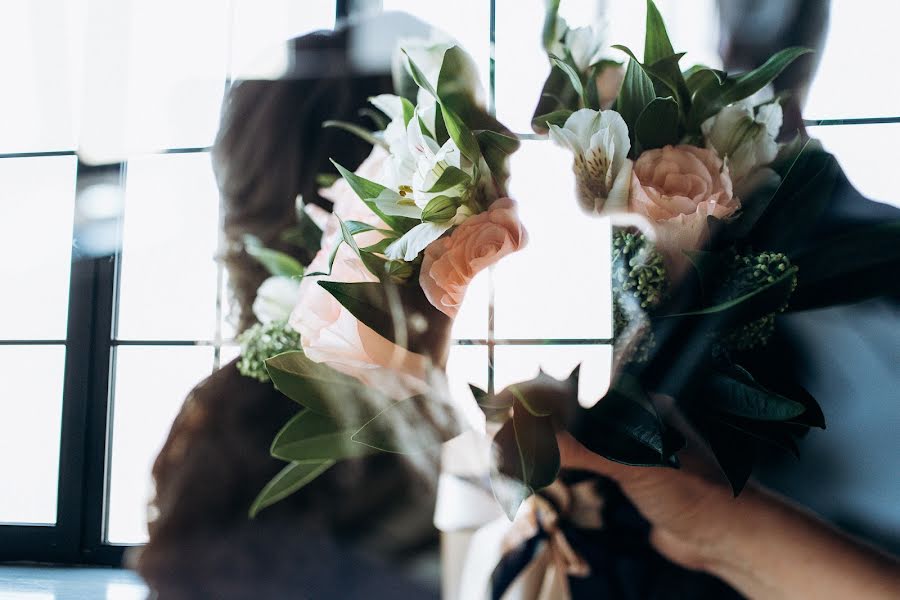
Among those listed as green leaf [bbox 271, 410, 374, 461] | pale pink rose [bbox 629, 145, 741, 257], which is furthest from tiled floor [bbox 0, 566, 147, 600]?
pale pink rose [bbox 629, 145, 741, 257]

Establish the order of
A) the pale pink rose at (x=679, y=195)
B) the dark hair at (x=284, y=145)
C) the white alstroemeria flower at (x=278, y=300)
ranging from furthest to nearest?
the dark hair at (x=284, y=145) → the white alstroemeria flower at (x=278, y=300) → the pale pink rose at (x=679, y=195)

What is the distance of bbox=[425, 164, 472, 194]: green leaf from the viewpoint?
253 millimetres

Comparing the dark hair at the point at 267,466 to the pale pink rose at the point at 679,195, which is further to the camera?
the dark hair at the point at 267,466

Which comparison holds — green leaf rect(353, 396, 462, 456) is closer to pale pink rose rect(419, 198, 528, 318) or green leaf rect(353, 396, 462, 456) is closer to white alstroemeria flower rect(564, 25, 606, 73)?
pale pink rose rect(419, 198, 528, 318)

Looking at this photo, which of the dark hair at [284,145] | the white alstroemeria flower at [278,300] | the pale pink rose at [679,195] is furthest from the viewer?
the dark hair at [284,145]

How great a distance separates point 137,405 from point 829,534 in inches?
18.8

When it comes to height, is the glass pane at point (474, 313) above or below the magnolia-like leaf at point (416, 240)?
below

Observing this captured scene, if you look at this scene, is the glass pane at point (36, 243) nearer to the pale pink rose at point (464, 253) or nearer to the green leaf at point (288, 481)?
the green leaf at point (288, 481)

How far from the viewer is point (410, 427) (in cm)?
29

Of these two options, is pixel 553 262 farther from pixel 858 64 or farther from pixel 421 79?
pixel 858 64

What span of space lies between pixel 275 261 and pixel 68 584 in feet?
0.99

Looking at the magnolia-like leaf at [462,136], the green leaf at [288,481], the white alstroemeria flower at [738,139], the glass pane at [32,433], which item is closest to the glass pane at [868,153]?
the white alstroemeria flower at [738,139]

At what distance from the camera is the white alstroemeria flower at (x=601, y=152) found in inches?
10.1

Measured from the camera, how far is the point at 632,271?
0.26 m
